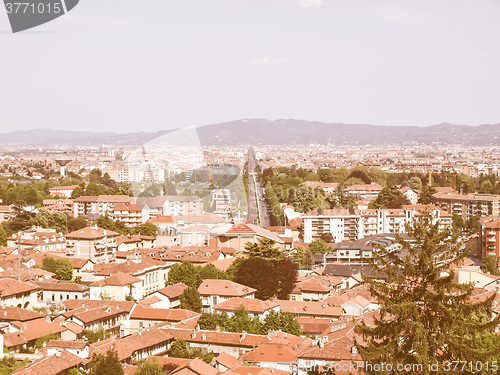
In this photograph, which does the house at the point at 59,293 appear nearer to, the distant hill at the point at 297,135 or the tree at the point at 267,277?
the tree at the point at 267,277

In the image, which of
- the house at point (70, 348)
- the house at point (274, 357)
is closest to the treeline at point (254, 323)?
the house at point (274, 357)

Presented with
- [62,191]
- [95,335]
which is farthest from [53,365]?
[62,191]

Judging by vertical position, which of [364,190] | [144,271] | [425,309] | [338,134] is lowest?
[364,190]

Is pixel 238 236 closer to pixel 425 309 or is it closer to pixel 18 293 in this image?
pixel 18 293

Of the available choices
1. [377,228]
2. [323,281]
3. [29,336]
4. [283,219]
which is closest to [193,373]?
[29,336]

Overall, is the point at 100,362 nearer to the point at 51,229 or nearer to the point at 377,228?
the point at 51,229

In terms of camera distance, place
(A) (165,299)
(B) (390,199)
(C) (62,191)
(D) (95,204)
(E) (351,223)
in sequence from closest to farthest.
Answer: (A) (165,299), (E) (351,223), (B) (390,199), (D) (95,204), (C) (62,191)
